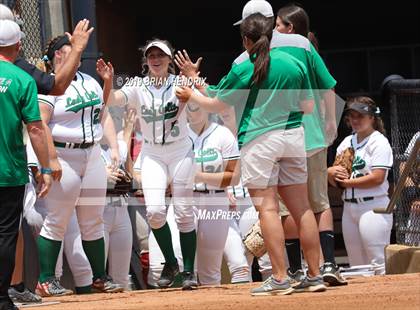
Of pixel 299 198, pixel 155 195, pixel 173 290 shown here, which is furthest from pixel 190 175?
pixel 299 198

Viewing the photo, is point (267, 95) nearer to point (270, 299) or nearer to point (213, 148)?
point (270, 299)

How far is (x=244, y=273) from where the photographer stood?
9.53 metres

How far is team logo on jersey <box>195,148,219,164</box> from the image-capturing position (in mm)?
9430

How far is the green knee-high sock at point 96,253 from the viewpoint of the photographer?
28.2ft

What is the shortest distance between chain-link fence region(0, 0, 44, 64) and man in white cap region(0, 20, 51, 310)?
9.67 ft

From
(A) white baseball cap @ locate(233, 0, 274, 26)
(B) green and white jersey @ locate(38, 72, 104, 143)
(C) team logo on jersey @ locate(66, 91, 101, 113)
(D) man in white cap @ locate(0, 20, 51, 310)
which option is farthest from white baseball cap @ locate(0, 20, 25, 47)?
(A) white baseball cap @ locate(233, 0, 274, 26)

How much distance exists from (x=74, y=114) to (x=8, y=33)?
47.6 inches

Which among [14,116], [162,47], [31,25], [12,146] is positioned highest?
[31,25]

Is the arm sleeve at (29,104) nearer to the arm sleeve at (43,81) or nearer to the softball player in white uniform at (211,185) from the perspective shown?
the arm sleeve at (43,81)

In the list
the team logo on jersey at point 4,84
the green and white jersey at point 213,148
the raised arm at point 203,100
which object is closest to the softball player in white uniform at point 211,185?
the green and white jersey at point 213,148

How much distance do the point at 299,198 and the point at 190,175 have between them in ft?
4.83

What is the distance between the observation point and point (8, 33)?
23.6 ft

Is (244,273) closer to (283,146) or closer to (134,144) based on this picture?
(134,144)

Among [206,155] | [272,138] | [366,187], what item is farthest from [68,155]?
[366,187]
